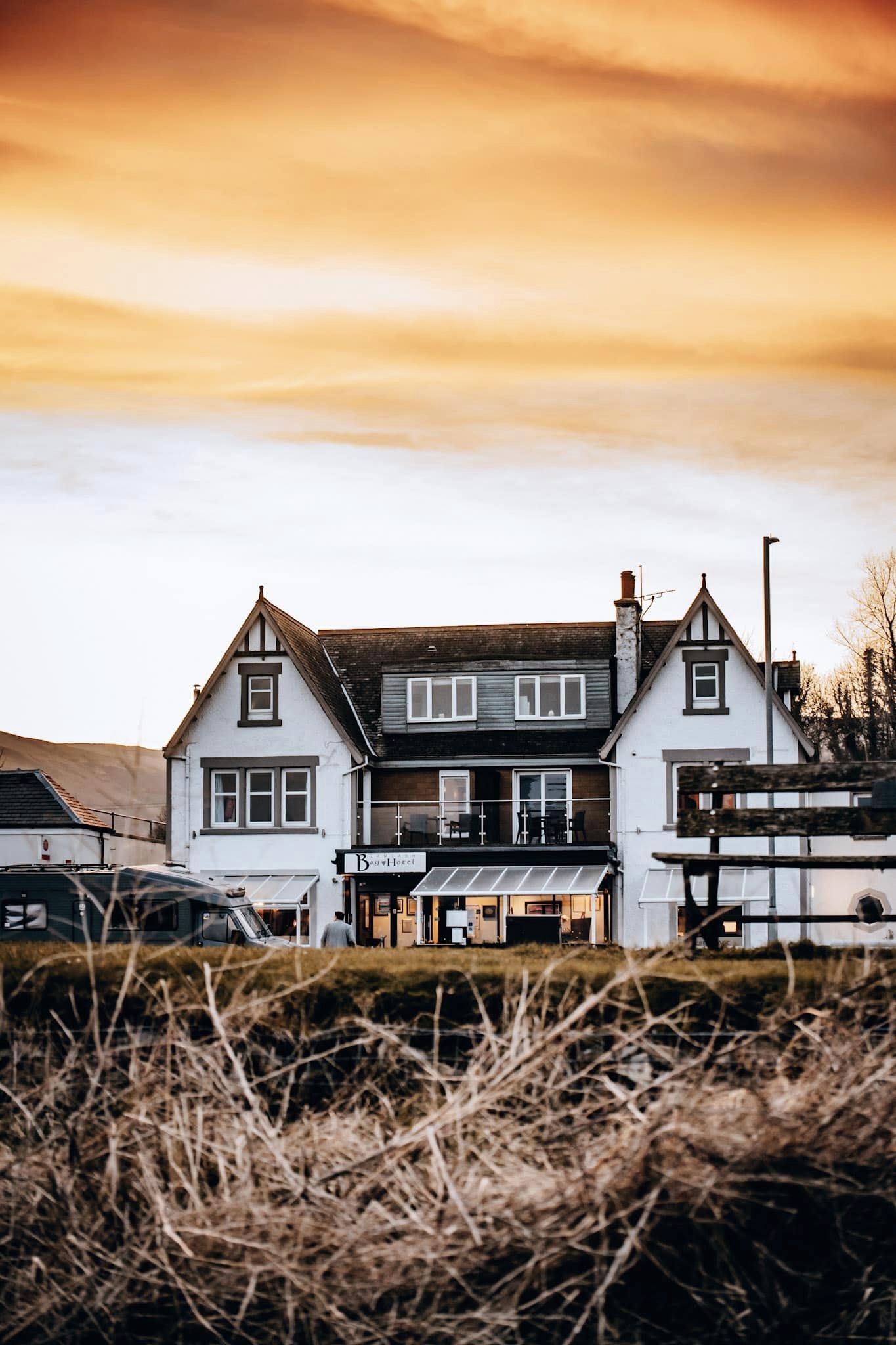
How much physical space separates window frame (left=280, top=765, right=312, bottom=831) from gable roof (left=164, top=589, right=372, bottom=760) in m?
1.50

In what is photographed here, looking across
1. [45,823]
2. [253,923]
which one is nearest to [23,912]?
[253,923]

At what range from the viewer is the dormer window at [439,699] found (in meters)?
39.8

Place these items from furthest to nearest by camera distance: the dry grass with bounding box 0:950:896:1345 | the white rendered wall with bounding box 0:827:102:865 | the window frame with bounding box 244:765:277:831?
the white rendered wall with bounding box 0:827:102:865 < the window frame with bounding box 244:765:277:831 < the dry grass with bounding box 0:950:896:1345

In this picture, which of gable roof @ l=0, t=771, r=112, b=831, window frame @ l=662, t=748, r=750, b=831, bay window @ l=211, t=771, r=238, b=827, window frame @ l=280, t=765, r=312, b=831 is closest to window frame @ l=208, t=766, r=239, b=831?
bay window @ l=211, t=771, r=238, b=827

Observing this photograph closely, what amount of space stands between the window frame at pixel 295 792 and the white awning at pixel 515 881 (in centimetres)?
382

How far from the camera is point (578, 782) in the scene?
38.8 meters

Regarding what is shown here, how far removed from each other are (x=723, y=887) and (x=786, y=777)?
27.3m

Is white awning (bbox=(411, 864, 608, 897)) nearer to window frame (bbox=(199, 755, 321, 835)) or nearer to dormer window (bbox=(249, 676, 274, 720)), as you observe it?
window frame (bbox=(199, 755, 321, 835))

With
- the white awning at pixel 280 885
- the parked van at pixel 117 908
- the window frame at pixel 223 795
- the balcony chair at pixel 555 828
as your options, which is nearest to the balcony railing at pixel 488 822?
the balcony chair at pixel 555 828

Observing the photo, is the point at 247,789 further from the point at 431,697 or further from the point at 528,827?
the point at 528,827

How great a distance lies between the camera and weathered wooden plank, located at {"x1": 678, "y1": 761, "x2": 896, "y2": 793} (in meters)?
9.14

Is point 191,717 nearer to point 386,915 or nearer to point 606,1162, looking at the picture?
point 386,915

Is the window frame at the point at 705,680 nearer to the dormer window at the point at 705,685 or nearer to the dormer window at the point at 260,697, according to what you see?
the dormer window at the point at 705,685

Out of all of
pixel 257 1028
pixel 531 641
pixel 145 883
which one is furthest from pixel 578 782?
pixel 257 1028
